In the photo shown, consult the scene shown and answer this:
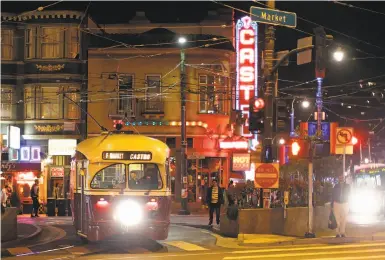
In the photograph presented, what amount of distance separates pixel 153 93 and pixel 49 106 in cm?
656

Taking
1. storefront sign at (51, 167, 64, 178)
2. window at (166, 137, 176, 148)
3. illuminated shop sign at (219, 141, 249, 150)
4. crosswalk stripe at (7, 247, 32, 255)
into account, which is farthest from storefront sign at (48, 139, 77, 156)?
crosswalk stripe at (7, 247, 32, 255)

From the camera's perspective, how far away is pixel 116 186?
1764 cm

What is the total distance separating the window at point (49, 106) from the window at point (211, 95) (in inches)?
354

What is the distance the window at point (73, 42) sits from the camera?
42312 millimetres

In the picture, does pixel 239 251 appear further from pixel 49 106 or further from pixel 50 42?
pixel 50 42

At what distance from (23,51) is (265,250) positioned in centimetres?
2899

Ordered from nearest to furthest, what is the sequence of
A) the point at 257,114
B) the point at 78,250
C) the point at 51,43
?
1. the point at 78,250
2. the point at 257,114
3. the point at 51,43

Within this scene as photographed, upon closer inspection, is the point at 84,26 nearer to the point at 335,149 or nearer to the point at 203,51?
the point at 203,51

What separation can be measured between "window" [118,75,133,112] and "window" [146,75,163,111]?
108 centimetres

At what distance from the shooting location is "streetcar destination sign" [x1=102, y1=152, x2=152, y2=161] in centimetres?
1780

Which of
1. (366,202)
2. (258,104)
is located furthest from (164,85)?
(258,104)

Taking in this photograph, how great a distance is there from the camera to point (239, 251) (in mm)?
17828

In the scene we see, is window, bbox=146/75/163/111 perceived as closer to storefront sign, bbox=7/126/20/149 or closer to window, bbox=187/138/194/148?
window, bbox=187/138/194/148

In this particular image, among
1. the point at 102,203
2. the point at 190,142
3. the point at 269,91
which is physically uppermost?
the point at 269,91
